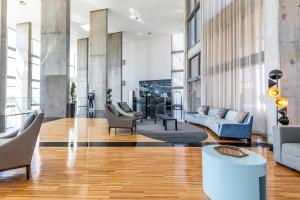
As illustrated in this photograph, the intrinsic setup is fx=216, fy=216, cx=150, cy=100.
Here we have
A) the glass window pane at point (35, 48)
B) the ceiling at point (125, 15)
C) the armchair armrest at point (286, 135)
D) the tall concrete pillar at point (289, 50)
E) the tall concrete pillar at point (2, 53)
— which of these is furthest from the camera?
the glass window pane at point (35, 48)

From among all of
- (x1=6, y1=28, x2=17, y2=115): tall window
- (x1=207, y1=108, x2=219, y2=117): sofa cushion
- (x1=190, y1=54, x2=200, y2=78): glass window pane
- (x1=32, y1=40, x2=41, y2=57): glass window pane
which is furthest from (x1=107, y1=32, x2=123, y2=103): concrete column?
(x1=207, y1=108, x2=219, y2=117): sofa cushion

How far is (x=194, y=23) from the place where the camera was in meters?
11.5

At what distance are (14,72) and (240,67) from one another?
50.5 feet

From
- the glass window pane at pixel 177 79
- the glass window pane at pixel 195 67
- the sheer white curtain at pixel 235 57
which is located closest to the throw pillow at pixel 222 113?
the sheer white curtain at pixel 235 57

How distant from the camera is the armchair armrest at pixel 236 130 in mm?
5133

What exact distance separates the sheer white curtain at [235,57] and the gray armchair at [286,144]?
→ 7.39 ft

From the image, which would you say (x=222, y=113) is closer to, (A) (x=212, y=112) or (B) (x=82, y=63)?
(A) (x=212, y=112)

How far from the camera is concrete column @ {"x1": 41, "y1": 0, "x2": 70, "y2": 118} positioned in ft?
32.9

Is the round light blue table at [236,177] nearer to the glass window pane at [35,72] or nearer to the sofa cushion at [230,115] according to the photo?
the sofa cushion at [230,115]

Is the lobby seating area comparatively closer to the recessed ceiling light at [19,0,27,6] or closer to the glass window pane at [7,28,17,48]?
the recessed ceiling light at [19,0,27,6]

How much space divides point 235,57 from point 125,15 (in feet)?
31.3

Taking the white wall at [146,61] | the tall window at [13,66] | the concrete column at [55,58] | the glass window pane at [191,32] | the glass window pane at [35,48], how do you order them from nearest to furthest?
the concrete column at [55,58]
the glass window pane at [191,32]
the tall window at [13,66]
the glass window pane at [35,48]
the white wall at [146,61]

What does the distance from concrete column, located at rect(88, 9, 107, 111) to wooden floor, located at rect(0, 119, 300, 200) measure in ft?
31.7

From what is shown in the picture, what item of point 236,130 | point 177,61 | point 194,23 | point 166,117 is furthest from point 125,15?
point 236,130
